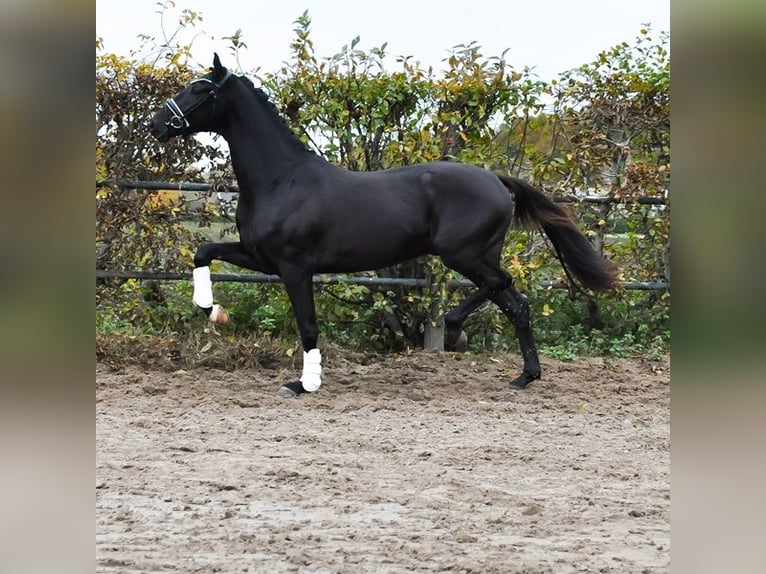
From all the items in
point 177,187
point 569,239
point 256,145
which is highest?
point 256,145

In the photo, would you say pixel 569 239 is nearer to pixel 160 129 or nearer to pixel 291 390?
pixel 291 390

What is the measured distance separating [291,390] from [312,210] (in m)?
1.19

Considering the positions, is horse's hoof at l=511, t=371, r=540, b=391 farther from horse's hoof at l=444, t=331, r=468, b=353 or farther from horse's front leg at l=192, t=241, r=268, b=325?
horse's front leg at l=192, t=241, r=268, b=325

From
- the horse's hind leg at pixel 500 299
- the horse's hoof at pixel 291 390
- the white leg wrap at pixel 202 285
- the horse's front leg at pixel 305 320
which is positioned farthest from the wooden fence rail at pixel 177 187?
the horse's hoof at pixel 291 390

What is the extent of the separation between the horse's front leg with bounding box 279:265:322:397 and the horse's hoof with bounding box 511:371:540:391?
1.37m

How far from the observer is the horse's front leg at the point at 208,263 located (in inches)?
235

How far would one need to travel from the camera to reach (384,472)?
4.01 meters

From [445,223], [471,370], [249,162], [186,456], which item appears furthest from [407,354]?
[186,456]

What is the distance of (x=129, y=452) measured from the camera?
4.33 meters

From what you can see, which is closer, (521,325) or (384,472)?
(384,472)

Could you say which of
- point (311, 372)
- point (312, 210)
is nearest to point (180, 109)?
point (312, 210)

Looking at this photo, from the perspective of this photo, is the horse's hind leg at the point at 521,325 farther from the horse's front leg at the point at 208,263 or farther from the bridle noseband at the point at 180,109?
the bridle noseband at the point at 180,109
